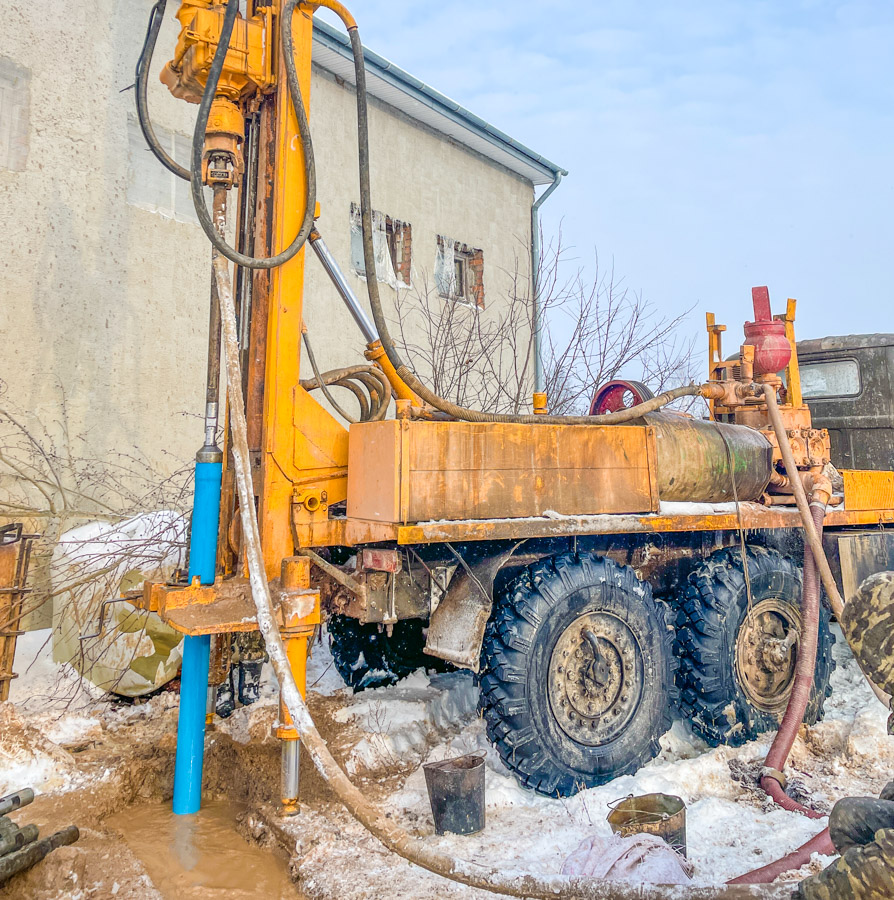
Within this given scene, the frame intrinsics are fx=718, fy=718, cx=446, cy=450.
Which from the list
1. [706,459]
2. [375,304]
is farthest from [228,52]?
[706,459]

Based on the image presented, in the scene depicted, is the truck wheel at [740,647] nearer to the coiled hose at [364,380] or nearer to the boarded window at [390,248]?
the coiled hose at [364,380]

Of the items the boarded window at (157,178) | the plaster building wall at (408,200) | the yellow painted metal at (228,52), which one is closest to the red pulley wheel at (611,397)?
the yellow painted metal at (228,52)

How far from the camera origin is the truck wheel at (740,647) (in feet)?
14.0

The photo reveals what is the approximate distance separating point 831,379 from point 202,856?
6044mm

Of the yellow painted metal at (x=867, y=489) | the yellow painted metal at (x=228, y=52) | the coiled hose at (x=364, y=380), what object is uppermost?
the yellow painted metal at (x=228, y=52)

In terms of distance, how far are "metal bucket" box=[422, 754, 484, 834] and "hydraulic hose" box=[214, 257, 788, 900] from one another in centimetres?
56

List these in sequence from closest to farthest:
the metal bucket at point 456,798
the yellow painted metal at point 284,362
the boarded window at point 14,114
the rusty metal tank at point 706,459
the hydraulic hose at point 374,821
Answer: the hydraulic hose at point 374,821, the metal bucket at point 456,798, the yellow painted metal at point 284,362, the rusty metal tank at point 706,459, the boarded window at point 14,114

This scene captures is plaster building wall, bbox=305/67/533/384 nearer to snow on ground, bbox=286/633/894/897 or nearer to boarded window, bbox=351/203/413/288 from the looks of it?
boarded window, bbox=351/203/413/288

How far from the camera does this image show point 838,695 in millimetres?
5203

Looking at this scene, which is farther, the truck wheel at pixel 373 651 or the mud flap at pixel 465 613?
the truck wheel at pixel 373 651

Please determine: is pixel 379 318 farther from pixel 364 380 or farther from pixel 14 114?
pixel 14 114

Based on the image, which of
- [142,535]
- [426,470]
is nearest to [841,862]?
[426,470]

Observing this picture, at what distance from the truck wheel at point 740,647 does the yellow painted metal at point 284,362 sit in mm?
2423

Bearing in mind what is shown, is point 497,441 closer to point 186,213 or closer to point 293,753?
Answer: point 293,753
